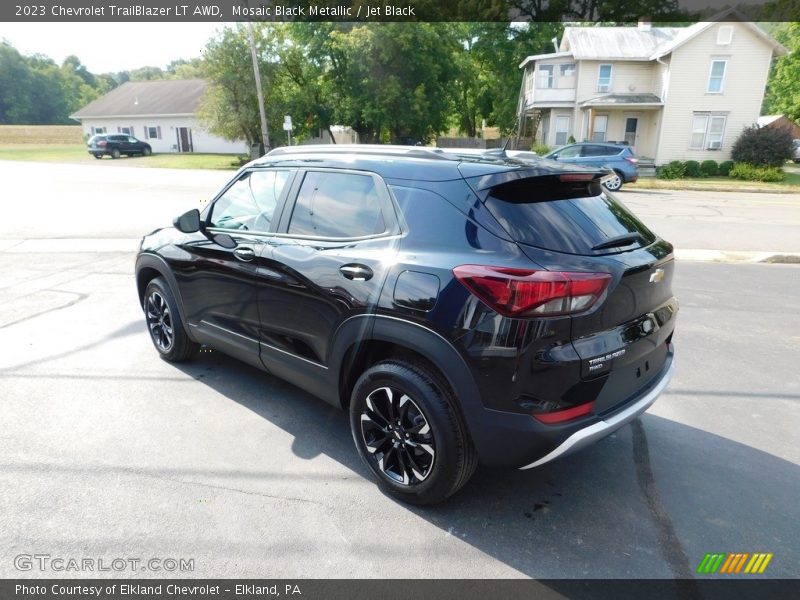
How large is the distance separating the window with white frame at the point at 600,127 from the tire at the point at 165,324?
104 ft

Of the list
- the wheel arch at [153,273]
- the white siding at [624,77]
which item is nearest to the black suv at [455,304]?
the wheel arch at [153,273]

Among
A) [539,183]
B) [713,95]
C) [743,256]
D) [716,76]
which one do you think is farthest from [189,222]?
[716,76]

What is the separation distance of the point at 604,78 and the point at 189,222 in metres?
33.5

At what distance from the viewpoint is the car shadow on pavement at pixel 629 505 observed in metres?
2.51

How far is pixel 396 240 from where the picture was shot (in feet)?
9.12

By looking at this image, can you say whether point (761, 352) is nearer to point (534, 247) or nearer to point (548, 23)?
point (534, 247)

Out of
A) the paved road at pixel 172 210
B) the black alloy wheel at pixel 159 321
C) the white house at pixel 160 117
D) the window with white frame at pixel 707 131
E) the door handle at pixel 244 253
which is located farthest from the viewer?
the white house at pixel 160 117

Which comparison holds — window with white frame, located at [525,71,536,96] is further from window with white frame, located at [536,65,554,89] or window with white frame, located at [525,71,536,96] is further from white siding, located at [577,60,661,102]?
white siding, located at [577,60,661,102]

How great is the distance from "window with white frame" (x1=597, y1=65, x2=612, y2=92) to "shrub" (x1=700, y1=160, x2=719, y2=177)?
324 inches

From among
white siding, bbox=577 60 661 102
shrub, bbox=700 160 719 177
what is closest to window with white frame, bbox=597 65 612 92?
white siding, bbox=577 60 661 102

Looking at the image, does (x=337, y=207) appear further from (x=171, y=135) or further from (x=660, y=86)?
(x=171, y=135)

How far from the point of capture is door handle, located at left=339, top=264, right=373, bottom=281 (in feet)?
9.29

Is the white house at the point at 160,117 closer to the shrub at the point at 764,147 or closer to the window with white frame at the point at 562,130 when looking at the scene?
the window with white frame at the point at 562,130

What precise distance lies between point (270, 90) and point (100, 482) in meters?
35.0
